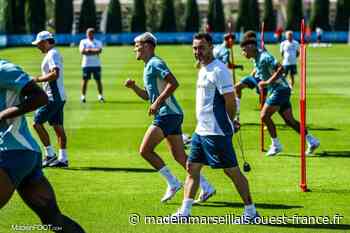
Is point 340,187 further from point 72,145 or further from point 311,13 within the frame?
point 311,13

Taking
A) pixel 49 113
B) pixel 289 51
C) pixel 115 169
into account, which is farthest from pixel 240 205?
pixel 289 51

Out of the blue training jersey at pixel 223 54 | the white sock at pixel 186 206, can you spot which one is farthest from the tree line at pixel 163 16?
the white sock at pixel 186 206

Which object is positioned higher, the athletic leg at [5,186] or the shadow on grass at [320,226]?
the athletic leg at [5,186]

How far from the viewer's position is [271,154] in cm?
1554

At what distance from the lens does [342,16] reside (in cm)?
8512

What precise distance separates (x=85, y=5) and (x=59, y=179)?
7581 cm

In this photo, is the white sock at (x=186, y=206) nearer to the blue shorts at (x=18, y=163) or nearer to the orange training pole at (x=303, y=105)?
the orange training pole at (x=303, y=105)

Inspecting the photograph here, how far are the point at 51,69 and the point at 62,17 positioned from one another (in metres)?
74.2

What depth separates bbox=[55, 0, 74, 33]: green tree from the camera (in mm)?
86438

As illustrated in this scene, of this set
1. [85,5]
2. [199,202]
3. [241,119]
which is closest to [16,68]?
[199,202]

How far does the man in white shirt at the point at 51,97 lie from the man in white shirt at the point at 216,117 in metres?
4.07

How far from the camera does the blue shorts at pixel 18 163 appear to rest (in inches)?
295

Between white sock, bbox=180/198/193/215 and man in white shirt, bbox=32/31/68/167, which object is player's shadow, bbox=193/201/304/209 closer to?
white sock, bbox=180/198/193/215

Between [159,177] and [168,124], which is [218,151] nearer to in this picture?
[168,124]
